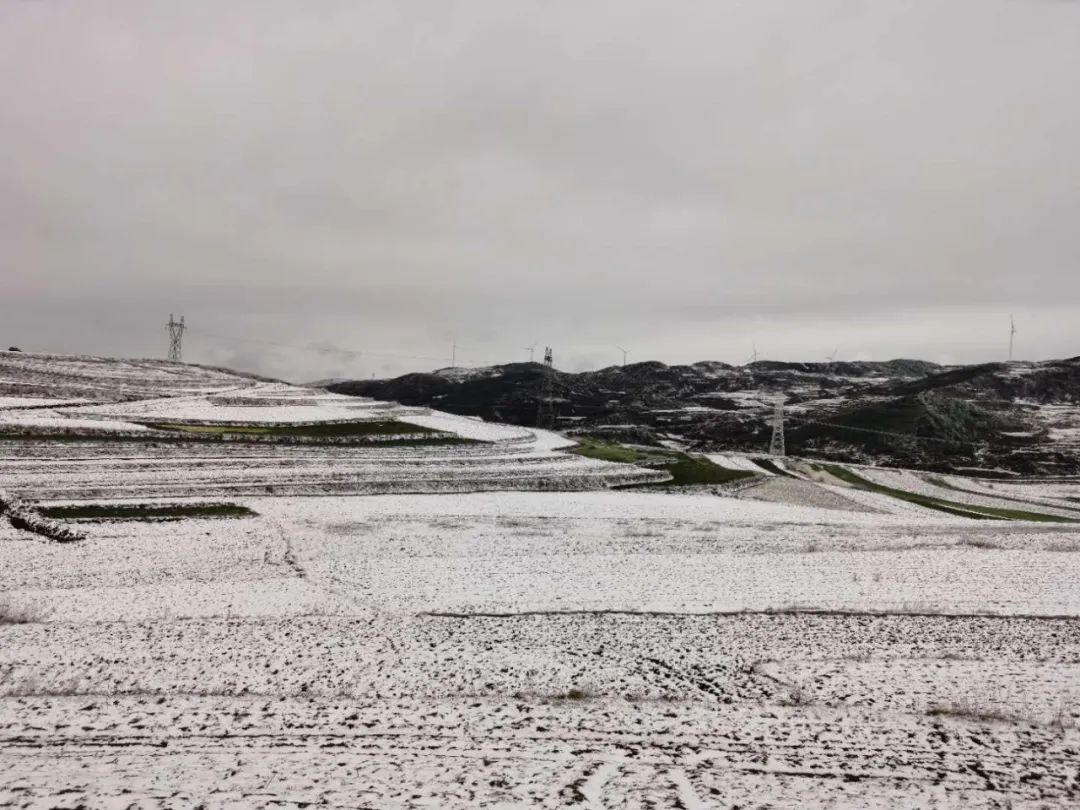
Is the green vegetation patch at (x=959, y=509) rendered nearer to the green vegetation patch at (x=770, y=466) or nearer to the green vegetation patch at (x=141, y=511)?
the green vegetation patch at (x=770, y=466)

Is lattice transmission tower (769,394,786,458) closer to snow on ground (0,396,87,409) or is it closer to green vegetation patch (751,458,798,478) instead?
green vegetation patch (751,458,798,478)

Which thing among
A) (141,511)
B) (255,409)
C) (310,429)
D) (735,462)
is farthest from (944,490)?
(255,409)

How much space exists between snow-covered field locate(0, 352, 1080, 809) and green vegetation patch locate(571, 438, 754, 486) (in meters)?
24.9

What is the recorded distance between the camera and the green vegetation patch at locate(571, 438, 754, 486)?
64.8m

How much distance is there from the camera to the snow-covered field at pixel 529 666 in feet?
40.7

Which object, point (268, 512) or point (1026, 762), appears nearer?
point (1026, 762)

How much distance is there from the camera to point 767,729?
47.7ft

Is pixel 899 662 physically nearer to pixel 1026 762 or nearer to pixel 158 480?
pixel 1026 762

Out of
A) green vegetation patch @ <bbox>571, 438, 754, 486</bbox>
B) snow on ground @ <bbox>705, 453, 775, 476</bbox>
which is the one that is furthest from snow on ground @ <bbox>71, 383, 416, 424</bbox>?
snow on ground @ <bbox>705, 453, 775, 476</bbox>

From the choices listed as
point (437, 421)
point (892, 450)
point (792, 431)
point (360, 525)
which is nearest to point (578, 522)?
point (360, 525)

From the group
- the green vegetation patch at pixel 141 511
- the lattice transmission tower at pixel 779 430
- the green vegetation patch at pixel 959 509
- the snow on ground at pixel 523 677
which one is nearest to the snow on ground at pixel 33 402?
the green vegetation patch at pixel 141 511

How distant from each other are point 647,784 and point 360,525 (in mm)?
28383

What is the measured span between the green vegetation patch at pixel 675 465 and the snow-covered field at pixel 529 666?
24863 millimetres

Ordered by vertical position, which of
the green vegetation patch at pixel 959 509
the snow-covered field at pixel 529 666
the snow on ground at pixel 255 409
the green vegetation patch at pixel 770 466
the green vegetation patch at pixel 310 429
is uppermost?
the snow on ground at pixel 255 409
